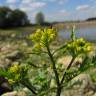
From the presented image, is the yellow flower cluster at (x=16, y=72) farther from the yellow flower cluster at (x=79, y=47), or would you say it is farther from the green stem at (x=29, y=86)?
the yellow flower cluster at (x=79, y=47)

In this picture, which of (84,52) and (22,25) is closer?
(84,52)

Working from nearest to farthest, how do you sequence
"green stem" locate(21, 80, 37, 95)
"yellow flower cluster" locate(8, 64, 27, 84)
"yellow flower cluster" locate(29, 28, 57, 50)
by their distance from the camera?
"yellow flower cluster" locate(29, 28, 57, 50)
"yellow flower cluster" locate(8, 64, 27, 84)
"green stem" locate(21, 80, 37, 95)

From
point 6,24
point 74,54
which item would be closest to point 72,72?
point 74,54

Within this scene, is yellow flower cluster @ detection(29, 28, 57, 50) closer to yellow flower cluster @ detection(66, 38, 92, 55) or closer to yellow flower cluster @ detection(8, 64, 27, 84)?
yellow flower cluster @ detection(66, 38, 92, 55)

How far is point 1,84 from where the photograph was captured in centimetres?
916

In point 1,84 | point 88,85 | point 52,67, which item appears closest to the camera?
point 52,67

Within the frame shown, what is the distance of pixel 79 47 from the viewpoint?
12.5 feet

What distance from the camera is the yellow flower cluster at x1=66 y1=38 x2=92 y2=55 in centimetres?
376

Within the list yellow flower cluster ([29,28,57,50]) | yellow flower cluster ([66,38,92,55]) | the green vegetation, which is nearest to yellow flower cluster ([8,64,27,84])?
the green vegetation

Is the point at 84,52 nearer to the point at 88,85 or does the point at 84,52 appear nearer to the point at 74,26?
the point at 74,26

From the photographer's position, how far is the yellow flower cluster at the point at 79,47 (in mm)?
3758

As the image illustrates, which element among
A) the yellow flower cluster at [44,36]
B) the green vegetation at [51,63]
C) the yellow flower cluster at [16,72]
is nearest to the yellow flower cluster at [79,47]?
the green vegetation at [51,63]

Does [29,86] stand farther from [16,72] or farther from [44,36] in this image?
[44,36]

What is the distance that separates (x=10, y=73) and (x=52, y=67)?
16.0 inches
